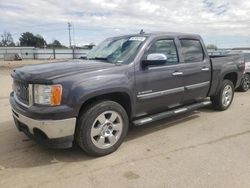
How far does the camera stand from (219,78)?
6.32 m

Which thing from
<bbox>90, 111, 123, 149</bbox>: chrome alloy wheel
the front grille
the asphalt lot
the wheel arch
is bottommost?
the asphalt lot

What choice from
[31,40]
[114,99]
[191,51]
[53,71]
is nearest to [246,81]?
[191,51]

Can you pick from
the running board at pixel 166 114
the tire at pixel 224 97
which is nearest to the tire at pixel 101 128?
the running board at pixel 166 114

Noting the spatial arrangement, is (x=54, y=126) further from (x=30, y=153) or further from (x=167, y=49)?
(x=167, y=49)

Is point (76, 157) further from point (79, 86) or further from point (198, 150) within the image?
point (198, 150)

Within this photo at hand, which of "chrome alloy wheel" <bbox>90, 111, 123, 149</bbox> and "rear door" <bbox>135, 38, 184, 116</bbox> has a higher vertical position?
"rear door" <bbox>135, 38, 184, 116</bbox>

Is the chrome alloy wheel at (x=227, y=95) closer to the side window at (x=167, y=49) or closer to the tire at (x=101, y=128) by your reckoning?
the side window at (x=167, y=49)

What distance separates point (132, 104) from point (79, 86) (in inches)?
42.5

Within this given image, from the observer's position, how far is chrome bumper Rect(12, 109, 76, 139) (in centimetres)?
364

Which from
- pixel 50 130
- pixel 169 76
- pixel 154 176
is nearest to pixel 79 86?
pixel 50 130

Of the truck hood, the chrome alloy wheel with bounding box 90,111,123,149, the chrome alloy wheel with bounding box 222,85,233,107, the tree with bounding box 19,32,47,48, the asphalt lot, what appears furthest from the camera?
the tree with bounding box 19,32,47,48

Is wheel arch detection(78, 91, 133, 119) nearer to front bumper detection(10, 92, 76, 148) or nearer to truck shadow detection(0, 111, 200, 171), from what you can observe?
front bumper detection(10, 92, 76, 148)

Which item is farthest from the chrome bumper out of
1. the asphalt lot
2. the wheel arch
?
the asphalt lot

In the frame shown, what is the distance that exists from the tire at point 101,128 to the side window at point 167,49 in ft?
4.28
